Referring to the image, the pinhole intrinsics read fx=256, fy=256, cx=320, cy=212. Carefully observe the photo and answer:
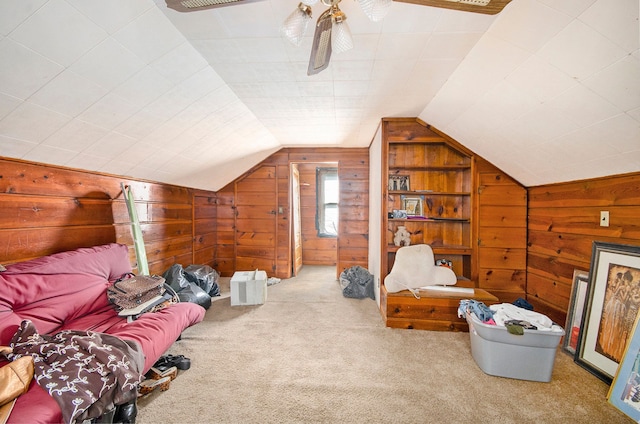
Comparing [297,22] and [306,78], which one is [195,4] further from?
[306,78]

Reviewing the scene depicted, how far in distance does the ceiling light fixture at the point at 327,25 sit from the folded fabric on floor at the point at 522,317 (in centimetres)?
203

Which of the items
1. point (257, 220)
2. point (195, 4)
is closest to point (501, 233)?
point (195, 4)

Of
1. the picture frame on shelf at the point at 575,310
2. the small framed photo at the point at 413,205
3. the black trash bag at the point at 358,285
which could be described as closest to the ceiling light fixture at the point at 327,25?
the small framed photo at the point at 413,205

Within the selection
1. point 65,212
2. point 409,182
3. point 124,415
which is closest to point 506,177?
point 409,182

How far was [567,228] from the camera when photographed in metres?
2.26

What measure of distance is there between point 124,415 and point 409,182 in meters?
2.96

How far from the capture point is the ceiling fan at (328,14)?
37.1 inches

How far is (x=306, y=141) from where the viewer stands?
12.0 ft

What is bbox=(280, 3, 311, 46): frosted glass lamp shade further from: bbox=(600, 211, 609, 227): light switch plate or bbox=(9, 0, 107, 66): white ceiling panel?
bbox=(600, 211, 609, 227): light switch plate

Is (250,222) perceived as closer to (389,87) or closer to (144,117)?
(144,117)

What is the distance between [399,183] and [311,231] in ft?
8.76

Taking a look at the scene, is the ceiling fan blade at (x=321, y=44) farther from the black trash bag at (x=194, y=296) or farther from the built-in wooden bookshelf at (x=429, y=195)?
the black trash bag at (x=194, y=296)

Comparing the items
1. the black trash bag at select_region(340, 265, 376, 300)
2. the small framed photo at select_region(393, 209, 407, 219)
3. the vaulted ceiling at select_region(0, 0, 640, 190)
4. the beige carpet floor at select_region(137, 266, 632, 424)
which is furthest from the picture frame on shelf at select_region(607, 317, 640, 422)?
the black trash bag at select_region(340, 265, 376, 300)

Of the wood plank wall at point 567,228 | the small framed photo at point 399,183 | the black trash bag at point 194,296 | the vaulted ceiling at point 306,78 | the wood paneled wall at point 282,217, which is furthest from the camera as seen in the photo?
the wood paneled wall at point 282,217
